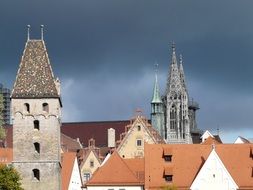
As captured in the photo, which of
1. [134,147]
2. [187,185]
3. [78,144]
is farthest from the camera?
[78,144]

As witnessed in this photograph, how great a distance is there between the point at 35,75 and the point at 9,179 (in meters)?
11.4

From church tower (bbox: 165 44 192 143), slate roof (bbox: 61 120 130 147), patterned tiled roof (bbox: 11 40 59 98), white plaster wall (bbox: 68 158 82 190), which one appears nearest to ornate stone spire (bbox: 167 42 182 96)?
church tower (bbox: 165 44 192 143)

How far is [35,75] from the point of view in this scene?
84312 millimetres

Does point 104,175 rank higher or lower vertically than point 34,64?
lower

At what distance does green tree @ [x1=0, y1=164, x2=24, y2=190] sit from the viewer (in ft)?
253

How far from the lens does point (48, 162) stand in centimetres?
8156

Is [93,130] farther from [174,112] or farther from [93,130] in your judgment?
[174,112]

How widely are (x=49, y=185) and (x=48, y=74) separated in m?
10.4

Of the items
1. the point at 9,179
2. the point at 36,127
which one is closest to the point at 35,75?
the point at 36,127

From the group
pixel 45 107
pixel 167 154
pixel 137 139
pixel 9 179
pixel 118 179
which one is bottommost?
pixel 9 179

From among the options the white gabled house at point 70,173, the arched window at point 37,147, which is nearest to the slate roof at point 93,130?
the white gabled house at point 70,173

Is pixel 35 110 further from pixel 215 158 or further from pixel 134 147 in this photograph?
pixel 134 147

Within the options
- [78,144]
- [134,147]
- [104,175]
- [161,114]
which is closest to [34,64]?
[104,175]

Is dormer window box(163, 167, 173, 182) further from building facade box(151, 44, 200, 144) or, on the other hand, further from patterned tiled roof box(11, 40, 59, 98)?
building facade box(151, 44, 200, 144)
